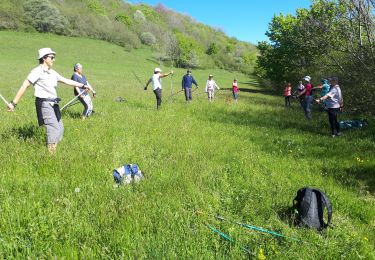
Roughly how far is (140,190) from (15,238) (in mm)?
1931

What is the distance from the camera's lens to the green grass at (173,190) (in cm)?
382

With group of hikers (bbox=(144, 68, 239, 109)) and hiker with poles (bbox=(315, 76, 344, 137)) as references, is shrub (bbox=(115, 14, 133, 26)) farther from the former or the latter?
hiker with poles (bbox=(315, 76, 344, 137))

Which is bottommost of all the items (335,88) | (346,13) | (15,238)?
(15,238)

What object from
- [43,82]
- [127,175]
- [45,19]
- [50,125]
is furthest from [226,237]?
[45,19]

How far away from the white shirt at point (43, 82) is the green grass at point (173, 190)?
111 centimetres

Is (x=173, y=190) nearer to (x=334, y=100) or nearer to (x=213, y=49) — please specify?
(x=334, y=100)

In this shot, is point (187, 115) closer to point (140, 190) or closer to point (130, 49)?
point (140, 190)

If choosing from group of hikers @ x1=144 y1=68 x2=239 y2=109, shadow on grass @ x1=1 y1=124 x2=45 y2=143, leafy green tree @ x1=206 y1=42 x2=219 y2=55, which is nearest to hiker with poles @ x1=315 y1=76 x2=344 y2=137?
group of hikers @ x1=144 y1=68 x2=239 y2=109

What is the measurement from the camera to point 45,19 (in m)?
80.8

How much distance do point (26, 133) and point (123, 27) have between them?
310ft

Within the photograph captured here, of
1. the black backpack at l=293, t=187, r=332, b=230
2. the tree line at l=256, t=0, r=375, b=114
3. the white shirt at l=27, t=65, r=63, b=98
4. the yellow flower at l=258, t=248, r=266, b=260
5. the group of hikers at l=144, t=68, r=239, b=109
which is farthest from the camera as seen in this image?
the group of hikers at l=144, t=68, r=239, b=109

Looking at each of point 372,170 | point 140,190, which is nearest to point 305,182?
point 372,170

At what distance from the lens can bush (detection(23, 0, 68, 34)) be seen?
264 feet

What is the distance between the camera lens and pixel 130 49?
3474 inches
